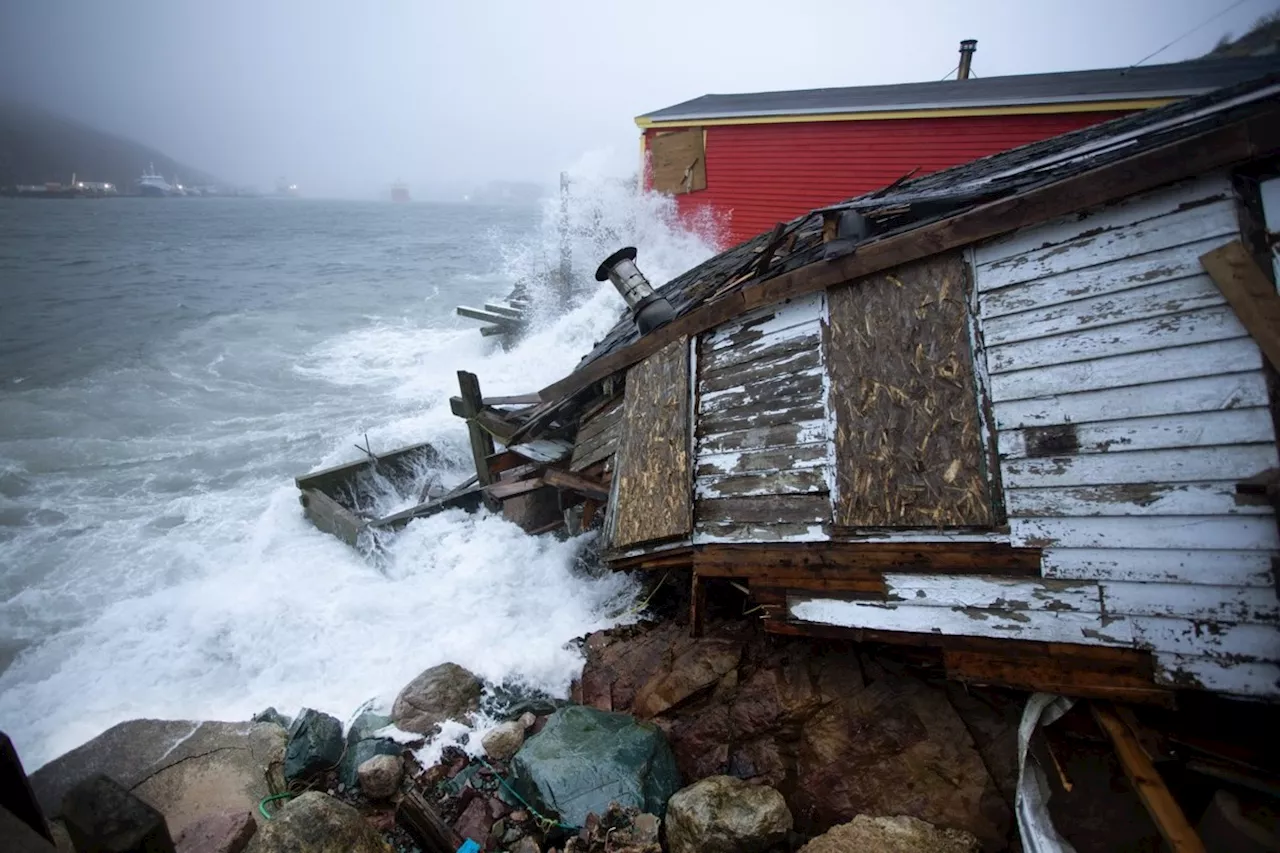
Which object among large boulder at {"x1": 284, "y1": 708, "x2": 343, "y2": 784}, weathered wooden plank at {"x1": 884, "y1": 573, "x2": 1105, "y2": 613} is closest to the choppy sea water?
large boulder at {"x1": 284, "y1": 708, "x2": 343, "y2": 784}

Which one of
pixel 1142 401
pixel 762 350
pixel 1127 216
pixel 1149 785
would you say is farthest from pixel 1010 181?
pixel 1149 785

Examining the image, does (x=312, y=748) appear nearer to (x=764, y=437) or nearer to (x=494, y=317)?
(x=764, y=437)

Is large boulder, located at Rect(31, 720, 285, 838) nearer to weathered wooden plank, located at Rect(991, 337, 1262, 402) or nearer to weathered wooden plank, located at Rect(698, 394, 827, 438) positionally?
weathered wooden plank, located at Rect(698, 394, 827, 438)

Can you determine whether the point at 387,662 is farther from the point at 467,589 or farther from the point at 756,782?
the point at 756,782

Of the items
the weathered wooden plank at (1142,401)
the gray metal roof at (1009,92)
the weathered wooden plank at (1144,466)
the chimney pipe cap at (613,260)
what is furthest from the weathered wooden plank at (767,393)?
the gray metal roof at (1009,92)

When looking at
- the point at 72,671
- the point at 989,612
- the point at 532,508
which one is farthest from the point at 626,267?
the point at 72,671

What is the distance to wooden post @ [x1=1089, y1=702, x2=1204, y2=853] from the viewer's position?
9.43 feet

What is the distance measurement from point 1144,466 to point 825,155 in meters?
14.6

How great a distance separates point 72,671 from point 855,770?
349 inches

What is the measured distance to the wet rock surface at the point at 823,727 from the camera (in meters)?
3.74

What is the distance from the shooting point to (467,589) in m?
7.51

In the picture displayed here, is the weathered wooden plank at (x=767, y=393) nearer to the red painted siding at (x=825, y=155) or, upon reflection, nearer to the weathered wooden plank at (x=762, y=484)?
the weathered wooden plank at (x=762, y=484)

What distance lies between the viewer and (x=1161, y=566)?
3145mm

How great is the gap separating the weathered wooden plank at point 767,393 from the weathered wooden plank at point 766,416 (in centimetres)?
3
